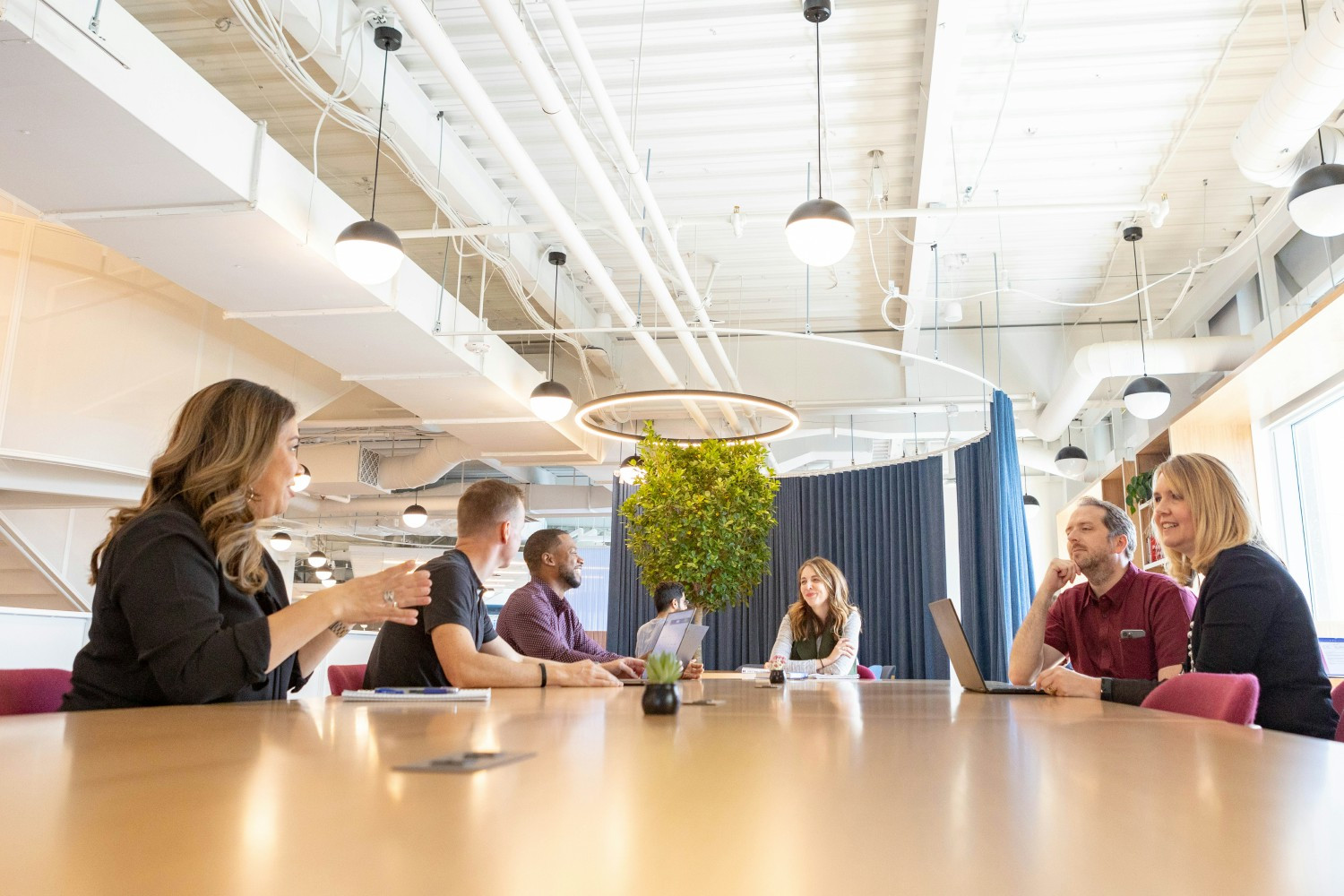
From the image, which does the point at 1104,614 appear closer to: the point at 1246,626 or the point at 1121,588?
the point at 1121,588

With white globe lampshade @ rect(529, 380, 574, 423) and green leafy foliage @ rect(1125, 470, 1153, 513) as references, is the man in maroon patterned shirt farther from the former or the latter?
green leafy foliage @ rect(1125, 470, 1153, 513)

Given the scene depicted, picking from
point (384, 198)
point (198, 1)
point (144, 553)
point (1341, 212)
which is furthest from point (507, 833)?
point (384, 198)

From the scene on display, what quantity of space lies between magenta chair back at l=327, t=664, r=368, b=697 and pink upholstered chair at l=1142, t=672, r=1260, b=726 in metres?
2.51

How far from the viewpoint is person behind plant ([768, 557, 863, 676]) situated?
19.5ft

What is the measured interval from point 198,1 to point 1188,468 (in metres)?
5.45

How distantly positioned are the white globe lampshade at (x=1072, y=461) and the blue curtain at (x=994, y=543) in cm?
134

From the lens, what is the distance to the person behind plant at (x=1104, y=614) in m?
Answer: 3.21

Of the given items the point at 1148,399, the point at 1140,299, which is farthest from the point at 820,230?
the point at 1140,299

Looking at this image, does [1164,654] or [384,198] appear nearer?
[1164,654]

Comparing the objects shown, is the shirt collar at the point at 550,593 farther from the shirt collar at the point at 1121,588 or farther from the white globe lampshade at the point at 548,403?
the white globe lampshade at the point at 548,403

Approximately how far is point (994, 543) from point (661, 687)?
6314 mm

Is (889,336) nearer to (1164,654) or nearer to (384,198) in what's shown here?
(384,198)

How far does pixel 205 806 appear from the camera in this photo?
2.31ft

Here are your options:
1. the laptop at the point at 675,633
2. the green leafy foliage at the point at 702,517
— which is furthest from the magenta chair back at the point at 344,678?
the green leafy foliage at the point at 702,517
